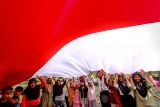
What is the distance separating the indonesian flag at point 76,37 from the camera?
205 cm

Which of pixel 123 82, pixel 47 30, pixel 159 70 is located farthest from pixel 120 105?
pixel 47 30

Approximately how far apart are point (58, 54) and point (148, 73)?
869 mm

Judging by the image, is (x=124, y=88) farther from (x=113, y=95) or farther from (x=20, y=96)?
(x=20, y=96)

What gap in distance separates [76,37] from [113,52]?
1.26 ft

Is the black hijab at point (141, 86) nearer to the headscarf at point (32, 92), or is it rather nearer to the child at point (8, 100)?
the headscarf at point (32, 92)

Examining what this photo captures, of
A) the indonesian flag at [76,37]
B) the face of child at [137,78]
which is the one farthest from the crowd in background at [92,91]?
the indonesian flag at [76,37]

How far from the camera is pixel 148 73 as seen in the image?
2.65 metres

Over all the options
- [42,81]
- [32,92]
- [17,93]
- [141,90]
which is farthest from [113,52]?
[17,93]

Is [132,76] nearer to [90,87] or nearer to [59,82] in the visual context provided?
[90,87]

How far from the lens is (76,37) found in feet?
7.72

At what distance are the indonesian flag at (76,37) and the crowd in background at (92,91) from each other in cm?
14

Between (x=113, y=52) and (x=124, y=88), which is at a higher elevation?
(x=113, y=52)

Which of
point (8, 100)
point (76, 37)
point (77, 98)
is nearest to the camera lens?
point (76, 37)

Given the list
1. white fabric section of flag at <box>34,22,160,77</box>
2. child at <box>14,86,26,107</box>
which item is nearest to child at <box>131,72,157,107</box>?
white fabric section of flag at <box>34,22,160,77</box>
